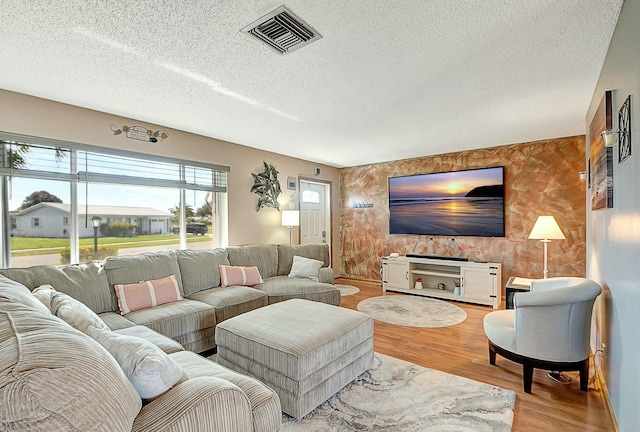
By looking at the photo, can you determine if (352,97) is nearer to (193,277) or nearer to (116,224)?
(193,277)

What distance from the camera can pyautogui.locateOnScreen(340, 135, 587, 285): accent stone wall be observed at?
4.20m

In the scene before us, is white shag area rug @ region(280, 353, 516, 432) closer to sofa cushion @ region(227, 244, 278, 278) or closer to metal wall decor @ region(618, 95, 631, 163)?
metal wall decor @ region(618, 95, 631, 163)

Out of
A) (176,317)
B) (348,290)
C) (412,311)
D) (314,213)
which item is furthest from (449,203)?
(176,317)

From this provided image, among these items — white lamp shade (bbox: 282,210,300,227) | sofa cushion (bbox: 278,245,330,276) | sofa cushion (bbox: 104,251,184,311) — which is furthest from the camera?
white lamp shade (bbox: 282,210,300,227)

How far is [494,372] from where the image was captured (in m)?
2.58

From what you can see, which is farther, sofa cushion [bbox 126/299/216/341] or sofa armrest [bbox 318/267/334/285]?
sofa armrest [bbox 318/267/334/285]

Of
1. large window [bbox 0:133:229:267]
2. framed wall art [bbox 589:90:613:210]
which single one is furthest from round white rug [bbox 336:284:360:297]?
framed wall art [bbox 589:90:613:210]

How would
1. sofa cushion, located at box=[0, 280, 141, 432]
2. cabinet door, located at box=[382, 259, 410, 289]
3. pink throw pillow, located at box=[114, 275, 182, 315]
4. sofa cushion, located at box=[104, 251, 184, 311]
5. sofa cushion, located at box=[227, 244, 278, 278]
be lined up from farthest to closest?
1. cabinet door, located at box=[382, 259, 410, 289]
2. sofa cushion, located at box=[227, 244, 278, 278]
3. sofa cushion, located at box=[104, 251, 184, 311]
4. pink throw pillow, located at box=[114, 275, 182, 315]
5. sofa cushion, located at box=[0, 280, 141, 432]

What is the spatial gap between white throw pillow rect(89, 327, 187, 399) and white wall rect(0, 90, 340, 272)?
2.58 meters

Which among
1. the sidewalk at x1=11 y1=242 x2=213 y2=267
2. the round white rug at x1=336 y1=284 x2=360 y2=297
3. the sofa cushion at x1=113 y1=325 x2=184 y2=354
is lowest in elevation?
the round white rug at x1=336 y1=284 x2=360 y2=297

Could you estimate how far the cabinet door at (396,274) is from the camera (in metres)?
5.23

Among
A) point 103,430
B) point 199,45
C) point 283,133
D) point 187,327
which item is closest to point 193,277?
point 187,327

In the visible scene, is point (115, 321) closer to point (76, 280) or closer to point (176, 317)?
point (176, 317)

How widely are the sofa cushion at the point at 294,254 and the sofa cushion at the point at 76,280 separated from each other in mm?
2128
